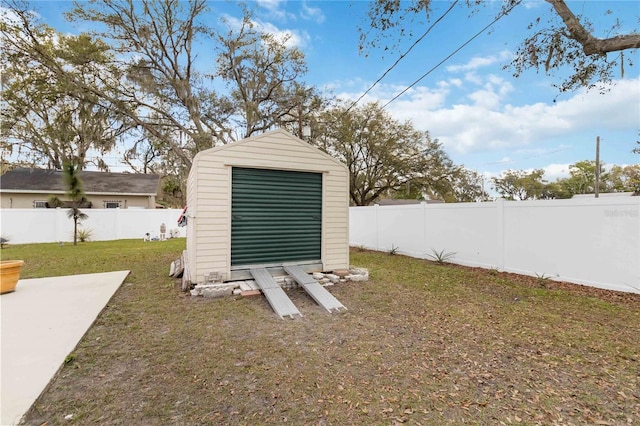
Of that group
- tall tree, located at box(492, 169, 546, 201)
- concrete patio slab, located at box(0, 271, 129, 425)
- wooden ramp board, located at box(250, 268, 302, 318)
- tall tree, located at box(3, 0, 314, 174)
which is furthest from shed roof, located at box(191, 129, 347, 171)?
tall tree, located at box(492, 169, 546, 201)

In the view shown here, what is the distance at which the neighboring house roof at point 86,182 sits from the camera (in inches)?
596

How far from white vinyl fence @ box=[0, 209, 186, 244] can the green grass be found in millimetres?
10625

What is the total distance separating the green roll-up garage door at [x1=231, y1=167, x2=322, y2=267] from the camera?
5.29 m

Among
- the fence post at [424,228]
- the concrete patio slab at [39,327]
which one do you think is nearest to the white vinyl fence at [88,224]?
the concrete patio slab at [39,327]

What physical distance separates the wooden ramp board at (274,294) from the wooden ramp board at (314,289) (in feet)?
1.25

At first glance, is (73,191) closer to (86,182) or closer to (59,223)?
(59,223)

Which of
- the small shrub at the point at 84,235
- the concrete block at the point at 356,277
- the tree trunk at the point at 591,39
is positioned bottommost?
the concrete block at the point at 356,277

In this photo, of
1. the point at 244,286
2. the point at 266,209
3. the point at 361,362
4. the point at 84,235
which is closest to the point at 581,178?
the point at 266,209

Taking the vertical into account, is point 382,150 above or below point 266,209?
above

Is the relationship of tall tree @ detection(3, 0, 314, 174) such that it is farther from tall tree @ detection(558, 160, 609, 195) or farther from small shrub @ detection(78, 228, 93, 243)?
tall tree @ detection(558, 160, 609, 195)

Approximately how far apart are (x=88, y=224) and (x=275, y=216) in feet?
40.6

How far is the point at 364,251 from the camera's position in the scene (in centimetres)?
1073

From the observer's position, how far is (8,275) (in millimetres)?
4941

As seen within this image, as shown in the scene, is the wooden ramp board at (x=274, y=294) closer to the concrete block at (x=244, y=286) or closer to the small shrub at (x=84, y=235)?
the concrete block at (x=244, y=286)
